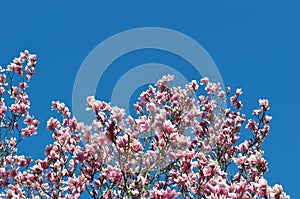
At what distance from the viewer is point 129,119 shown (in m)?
5.95

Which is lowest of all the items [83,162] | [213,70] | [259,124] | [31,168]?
[83,162]

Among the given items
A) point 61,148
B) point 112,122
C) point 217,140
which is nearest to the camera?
point 112,122

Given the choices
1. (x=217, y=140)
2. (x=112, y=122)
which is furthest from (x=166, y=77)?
(x=112, y=122)

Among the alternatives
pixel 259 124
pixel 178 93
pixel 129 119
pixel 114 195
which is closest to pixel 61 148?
pixel 114 195

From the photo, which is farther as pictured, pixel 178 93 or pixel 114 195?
pixel 178 93

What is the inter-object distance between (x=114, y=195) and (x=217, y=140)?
2727mm

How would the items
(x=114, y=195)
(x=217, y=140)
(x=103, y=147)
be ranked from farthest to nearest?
1. (x=217, y=140)
2. (x=114, y=195)
3. (x=103, y=147)

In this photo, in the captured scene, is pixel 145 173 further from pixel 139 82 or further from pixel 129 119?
pixel 139 82

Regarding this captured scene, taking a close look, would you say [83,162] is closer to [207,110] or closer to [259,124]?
[207,110]

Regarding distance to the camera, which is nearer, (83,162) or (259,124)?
(83,162)

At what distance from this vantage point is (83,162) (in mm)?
6418

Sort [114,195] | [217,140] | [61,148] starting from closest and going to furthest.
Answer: [114,195] < [61,148] < [217,140]

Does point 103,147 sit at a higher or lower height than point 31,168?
lower

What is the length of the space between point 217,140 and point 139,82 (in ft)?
8.50
